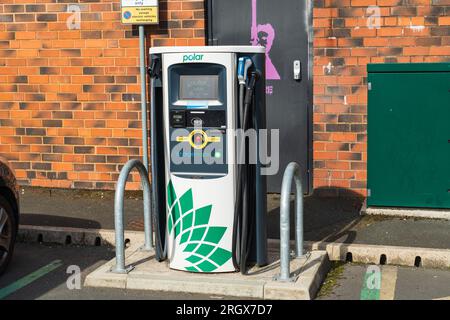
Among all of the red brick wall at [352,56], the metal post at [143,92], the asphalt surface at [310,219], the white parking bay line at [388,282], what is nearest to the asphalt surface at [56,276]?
the asphalt surface at [310,219]

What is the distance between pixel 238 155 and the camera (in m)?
5.63

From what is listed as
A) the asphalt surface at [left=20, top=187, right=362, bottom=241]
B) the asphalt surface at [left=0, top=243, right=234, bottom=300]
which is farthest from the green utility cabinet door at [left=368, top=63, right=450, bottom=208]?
the asphalt surface at [left=0, top=243, right=234, bottom=300]

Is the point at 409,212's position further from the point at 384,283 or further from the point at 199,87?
the point at 199,87

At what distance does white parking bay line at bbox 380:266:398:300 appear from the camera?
559 centimetres

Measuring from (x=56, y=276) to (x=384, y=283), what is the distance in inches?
105

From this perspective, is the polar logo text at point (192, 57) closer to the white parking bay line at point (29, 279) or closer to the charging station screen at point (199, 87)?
the charging station screen at point (199, 87)

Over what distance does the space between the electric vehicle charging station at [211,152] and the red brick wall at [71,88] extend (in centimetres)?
288

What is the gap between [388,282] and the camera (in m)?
5.89

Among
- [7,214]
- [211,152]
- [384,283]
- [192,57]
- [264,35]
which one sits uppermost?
[264,35]

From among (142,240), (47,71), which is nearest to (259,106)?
(142,240)

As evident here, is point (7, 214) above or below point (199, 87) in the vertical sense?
below

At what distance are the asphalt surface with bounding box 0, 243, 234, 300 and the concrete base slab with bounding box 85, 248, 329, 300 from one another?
6 centimetres

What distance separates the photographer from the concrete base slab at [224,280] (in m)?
5.42

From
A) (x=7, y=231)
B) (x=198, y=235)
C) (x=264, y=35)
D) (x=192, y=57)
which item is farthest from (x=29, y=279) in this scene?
(x=264, y=35)
